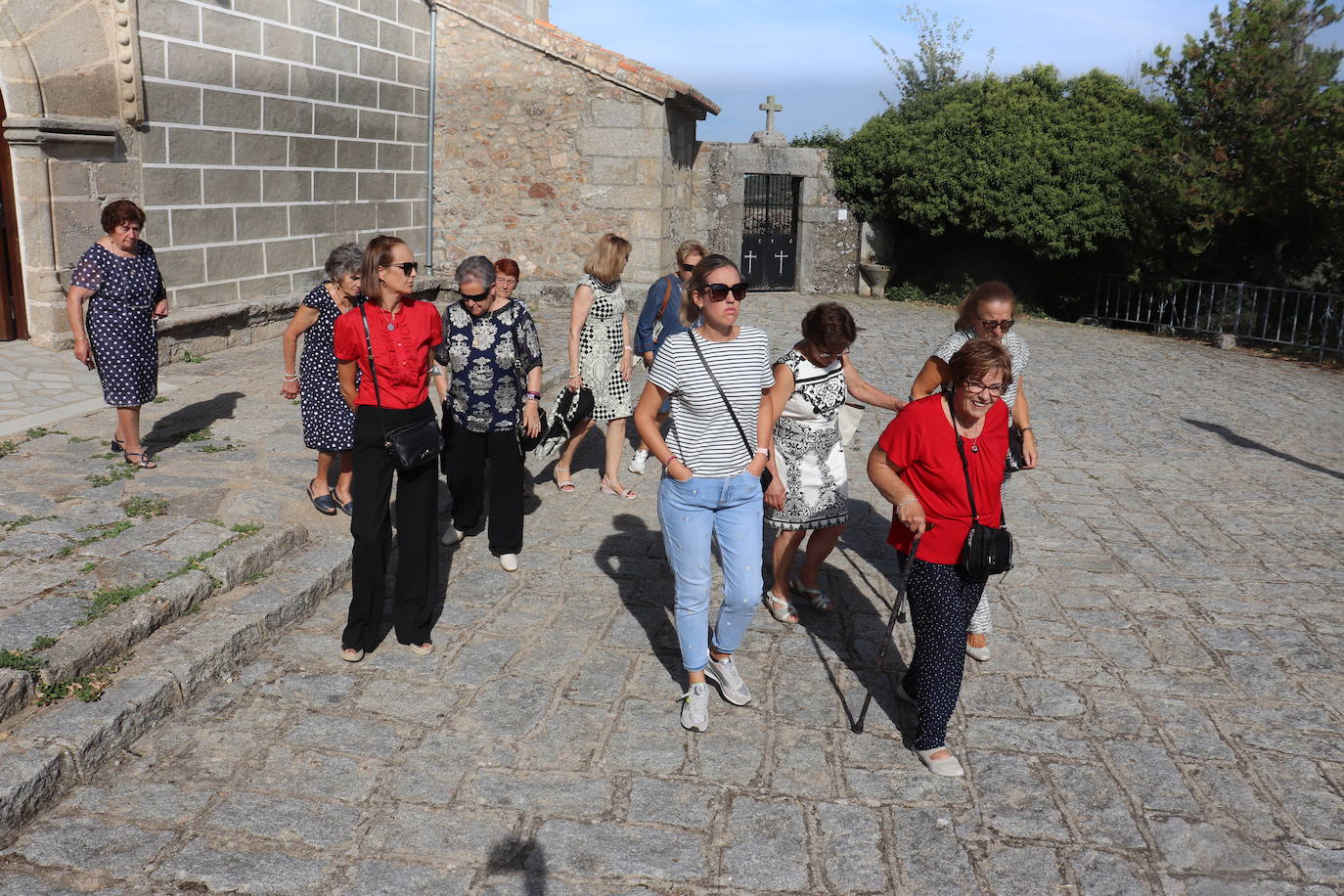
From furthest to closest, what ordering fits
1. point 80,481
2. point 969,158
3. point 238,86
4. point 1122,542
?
point 969,158
point 238,86
point 1122,542
point 80,481

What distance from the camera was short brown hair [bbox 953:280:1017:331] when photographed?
16.0 feet

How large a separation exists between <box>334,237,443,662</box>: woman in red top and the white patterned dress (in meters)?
1.64

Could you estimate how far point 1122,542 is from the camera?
690 centimetres

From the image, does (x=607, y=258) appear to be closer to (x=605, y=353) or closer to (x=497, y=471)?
(x=605, y=353)

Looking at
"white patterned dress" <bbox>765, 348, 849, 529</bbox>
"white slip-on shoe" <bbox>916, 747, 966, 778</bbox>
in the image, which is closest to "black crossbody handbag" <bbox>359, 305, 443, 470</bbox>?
"white patterned dress" <bbox>765, 348, 849, 529</bbox>

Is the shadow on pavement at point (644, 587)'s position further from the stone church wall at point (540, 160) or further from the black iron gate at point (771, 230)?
the black iron gate at point (771, 230)

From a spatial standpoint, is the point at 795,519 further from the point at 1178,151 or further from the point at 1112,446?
the point at 1178,151

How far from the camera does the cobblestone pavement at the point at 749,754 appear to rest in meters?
3.48

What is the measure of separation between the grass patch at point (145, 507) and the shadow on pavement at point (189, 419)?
1.26 meters

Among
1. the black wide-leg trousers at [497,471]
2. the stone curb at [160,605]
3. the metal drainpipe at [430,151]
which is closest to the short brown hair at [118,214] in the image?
the stone curb at [160,605]

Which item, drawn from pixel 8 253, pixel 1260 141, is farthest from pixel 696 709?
pixel 1260 141

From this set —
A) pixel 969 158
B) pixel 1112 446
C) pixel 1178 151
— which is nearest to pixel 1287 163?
pixel 1178 151

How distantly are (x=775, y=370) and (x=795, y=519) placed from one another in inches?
30.4

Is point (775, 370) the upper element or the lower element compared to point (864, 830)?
upper
